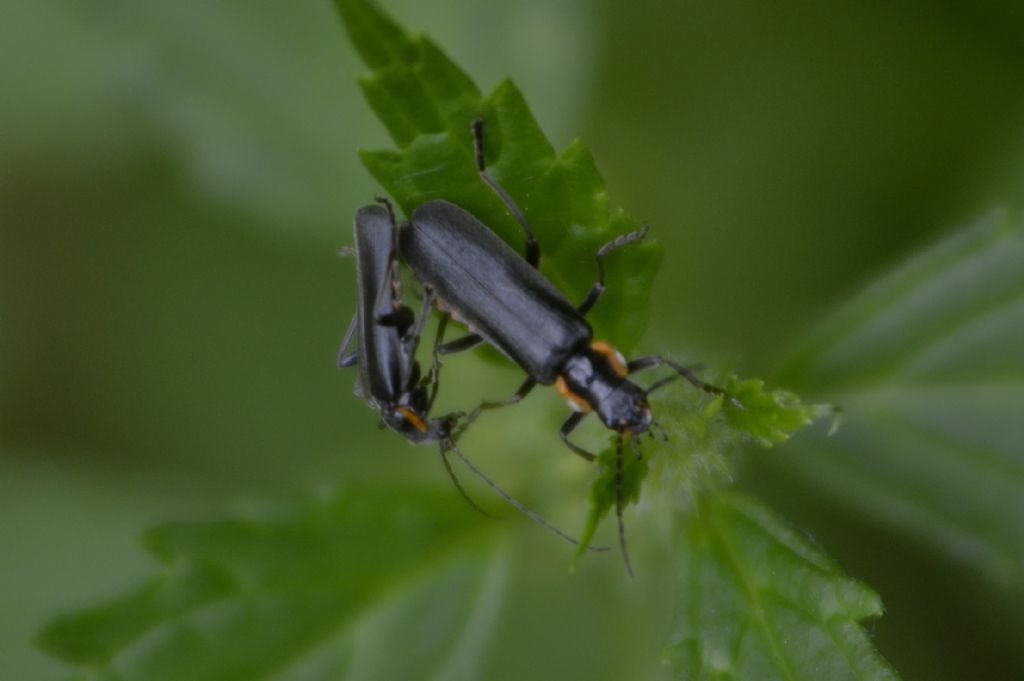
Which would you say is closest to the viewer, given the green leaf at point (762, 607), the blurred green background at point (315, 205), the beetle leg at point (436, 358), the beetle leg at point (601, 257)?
the green leaf at point (762, 607)

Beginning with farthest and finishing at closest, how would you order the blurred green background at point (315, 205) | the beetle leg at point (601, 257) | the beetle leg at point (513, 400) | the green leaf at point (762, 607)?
the blurred green background at point (315, 205), the beetle leg at point (513, 400), the beetle leg at point (601, 257), the green leaf at point (762, 607)

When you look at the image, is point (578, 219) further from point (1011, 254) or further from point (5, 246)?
point (5, 246)

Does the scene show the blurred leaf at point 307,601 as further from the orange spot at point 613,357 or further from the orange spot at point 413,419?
the orange spot at point 613,357

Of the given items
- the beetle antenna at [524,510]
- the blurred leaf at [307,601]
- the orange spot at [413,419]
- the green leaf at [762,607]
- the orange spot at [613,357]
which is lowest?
the blurred leaf at [307,601]

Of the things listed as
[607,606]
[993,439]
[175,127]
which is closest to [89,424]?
[175,127]

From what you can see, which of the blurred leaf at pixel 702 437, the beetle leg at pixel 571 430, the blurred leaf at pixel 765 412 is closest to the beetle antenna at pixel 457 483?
the beetle leg at pixel 571 430

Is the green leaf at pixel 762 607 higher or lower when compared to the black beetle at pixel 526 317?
lower

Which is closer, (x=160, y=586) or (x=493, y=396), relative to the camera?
(x=160, y=586)

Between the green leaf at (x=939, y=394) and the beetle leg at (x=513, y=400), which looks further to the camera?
the beetle leg at (x=513, y=400)
